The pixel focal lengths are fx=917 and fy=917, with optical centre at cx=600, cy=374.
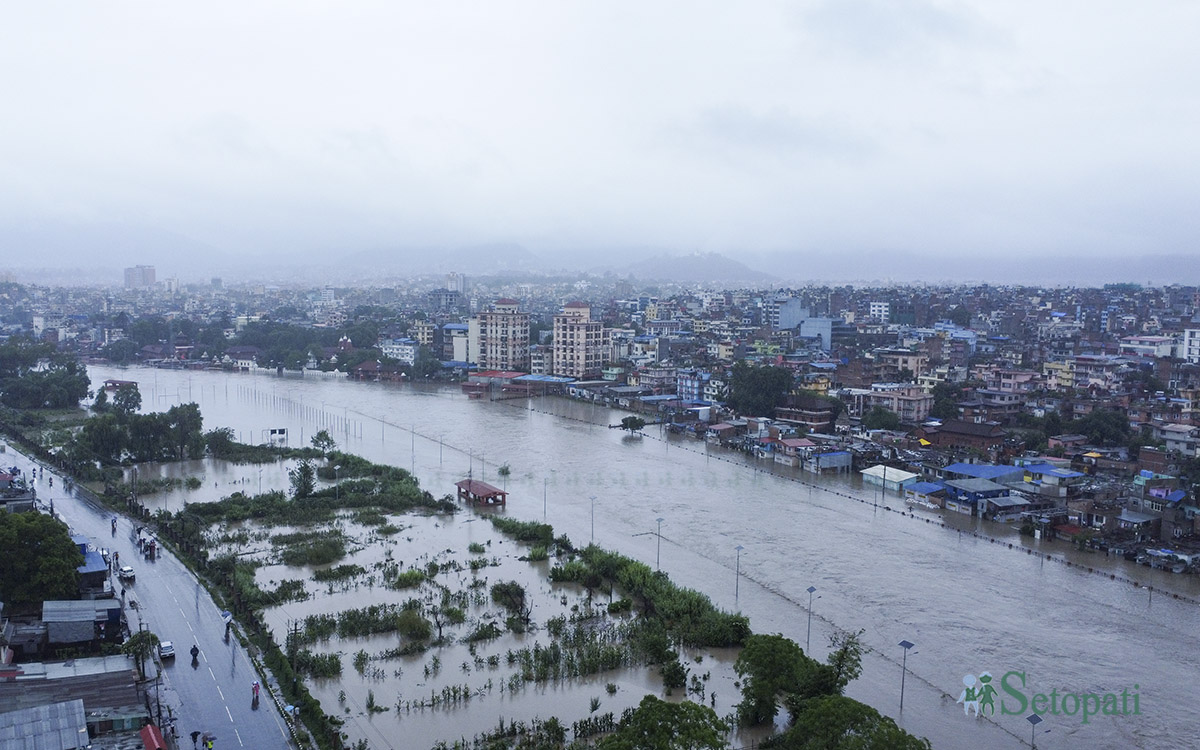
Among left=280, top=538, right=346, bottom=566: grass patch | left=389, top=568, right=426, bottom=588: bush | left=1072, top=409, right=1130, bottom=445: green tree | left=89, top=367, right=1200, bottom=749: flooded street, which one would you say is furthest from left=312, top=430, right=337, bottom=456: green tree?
left=1072, top=409, right=1130, bottom=445: green tree

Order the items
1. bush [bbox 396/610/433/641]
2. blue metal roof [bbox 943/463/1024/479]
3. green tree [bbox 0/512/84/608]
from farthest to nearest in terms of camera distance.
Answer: blue metal roof [bbox 943/463/1024/479]
bush [bbox 396/610/433/641]
green tree [bbox 0/512/84/608]

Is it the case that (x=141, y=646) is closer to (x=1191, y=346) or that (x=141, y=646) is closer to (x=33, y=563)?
(x=33, y=563)

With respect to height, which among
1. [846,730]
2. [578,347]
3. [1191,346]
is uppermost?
[1191,346]

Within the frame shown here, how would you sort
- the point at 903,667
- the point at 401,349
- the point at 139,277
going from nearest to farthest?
the point at 903,667 → the point at 401,349 → the point at 139,277

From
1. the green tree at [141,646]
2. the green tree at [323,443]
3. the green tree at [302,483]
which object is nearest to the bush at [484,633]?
the green tree at [141,646]

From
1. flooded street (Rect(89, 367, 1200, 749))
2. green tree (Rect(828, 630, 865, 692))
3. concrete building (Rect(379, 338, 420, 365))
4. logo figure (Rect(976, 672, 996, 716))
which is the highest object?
concrete building (Rect(379, 338, 420, 365))

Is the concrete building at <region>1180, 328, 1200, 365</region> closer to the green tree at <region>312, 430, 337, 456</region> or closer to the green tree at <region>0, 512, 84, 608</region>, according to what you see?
the green tree at <region>312, 430, 337, 456</region>

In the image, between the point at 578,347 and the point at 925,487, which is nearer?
the point at 925,487

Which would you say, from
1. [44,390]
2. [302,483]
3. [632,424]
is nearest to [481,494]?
[302,483]
